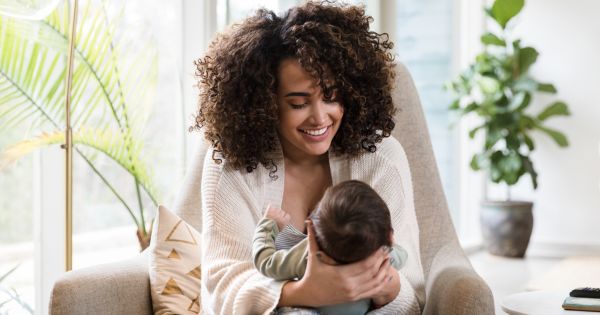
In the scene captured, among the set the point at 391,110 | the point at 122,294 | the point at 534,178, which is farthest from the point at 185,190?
the point at 534,178

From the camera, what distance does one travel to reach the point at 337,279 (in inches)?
63.7

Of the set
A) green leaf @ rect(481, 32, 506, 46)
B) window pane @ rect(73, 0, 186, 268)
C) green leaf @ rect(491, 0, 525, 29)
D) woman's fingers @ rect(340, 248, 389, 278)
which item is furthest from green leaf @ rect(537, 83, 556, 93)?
woman's fingers @ rect(340, 248, 389, 278)

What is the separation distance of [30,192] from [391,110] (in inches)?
60.5

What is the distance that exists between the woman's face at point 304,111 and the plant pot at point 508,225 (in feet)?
13.3

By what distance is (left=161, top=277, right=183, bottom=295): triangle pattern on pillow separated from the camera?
2.01 metres

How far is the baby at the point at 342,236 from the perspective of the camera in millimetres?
1522

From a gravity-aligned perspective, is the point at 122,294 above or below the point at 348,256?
below

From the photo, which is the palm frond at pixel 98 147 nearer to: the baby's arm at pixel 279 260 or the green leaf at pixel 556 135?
the baby's arm at pixel 279 260

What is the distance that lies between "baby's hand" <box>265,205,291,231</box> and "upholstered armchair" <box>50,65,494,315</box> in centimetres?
36

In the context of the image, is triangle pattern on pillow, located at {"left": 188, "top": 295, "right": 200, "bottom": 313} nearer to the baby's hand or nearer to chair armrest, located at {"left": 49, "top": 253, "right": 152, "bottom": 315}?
chair armrest, located at {"left": 49, "top": 253, "right": 152, "bottom": 315}

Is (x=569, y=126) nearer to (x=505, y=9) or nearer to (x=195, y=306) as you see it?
(x=505, y=9)

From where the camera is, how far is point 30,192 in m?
2.99

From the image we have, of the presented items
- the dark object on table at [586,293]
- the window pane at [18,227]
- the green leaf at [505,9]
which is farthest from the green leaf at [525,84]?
the dark object on table at [586,293]

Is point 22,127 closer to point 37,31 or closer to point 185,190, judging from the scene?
point 37,31
